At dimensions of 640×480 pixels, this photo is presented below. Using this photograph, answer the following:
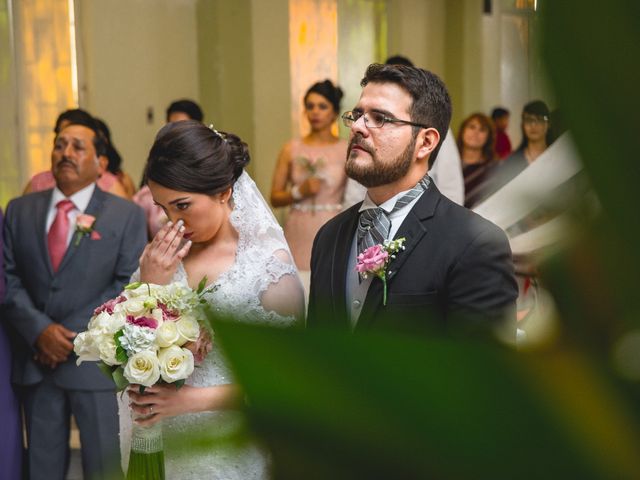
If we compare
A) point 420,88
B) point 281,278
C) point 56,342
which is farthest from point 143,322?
point 56,342

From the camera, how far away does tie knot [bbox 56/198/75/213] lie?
4293mm

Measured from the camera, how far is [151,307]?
241cm

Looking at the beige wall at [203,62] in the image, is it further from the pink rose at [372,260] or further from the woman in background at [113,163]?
the pink rose at [372,260]

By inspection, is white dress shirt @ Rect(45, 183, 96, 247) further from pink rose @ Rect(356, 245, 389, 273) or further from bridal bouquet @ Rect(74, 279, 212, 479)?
pink rose @ Rect(356, 245, 389, 273)

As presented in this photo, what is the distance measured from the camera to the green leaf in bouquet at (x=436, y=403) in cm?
20

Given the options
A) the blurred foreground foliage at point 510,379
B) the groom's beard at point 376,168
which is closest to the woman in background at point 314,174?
the groom's beard at point 376,168

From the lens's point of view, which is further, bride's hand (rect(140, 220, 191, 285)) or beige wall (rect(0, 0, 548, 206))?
beige wall (rect(0, 0, 548, 206))

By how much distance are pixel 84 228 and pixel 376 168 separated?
84.3 inches

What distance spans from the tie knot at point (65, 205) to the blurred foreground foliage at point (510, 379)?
13.9ft

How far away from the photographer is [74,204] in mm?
4305

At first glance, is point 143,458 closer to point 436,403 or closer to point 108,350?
point 108,350

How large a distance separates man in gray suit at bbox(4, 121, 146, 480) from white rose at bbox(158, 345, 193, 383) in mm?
1883

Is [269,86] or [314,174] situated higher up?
[269,86]

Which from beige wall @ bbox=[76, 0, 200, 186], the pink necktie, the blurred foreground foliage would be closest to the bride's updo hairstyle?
the pink necktie
